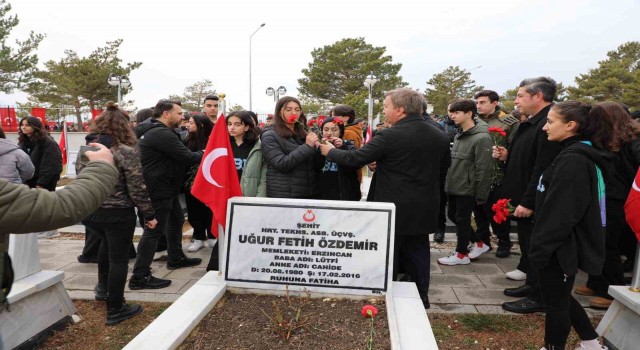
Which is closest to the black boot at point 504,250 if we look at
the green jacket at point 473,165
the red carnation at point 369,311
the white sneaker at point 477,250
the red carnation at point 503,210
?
the white sneaker at point 477,250

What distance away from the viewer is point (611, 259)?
3.99 meters

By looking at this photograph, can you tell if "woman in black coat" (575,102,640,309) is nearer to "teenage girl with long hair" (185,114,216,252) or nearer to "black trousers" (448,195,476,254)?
"black trousers" (448,195,476,254)

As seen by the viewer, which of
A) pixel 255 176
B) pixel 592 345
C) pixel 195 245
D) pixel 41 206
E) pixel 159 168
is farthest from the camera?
pixel 195 245

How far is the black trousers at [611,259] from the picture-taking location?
13.1 ft

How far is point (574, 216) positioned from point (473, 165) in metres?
2.38

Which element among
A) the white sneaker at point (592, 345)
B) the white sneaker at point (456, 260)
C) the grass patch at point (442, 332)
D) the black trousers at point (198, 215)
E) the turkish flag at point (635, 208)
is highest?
the turkish flag at point (635, 208)

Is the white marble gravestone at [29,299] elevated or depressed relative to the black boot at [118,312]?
elevated

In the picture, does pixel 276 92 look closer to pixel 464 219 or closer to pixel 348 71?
pixel 348 71

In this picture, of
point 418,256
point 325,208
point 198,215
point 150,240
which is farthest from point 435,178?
point 198,215

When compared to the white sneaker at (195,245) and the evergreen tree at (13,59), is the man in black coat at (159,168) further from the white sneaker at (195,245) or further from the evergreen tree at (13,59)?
the evergreen tree at (13,59)

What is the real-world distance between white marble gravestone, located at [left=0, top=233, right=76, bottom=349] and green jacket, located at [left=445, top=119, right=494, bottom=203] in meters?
4.22

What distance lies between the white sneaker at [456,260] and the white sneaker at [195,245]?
332 cm

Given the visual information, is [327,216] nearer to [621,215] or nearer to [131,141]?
[131,141]

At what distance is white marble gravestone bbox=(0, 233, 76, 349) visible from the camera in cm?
313
